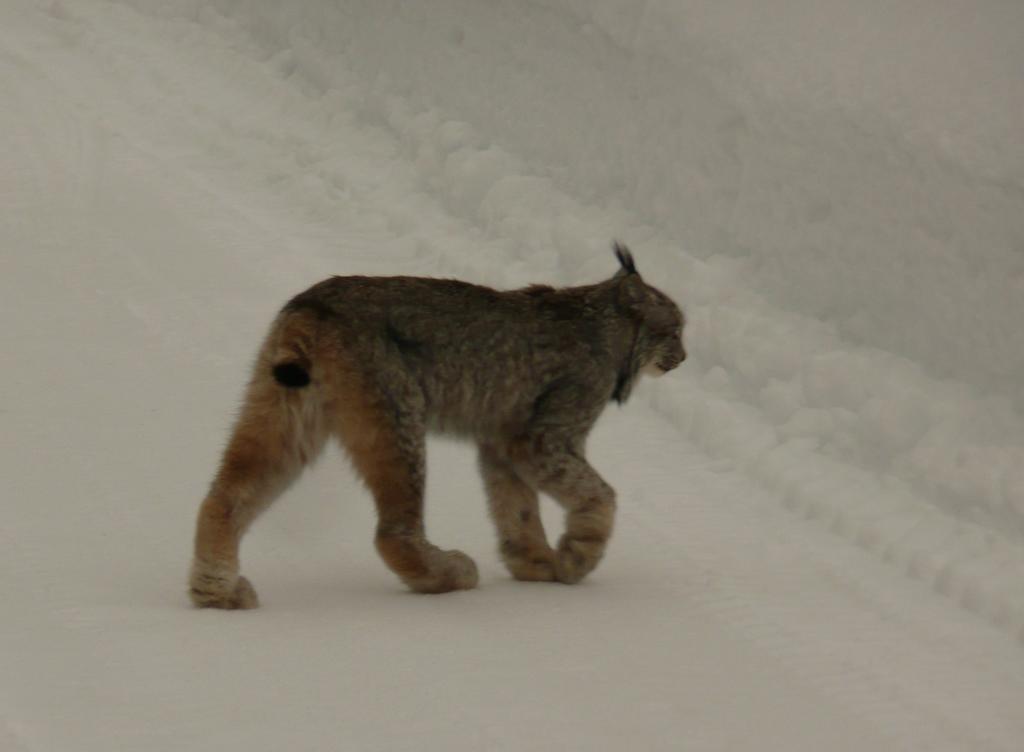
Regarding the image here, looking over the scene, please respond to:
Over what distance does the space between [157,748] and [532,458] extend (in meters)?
2.39

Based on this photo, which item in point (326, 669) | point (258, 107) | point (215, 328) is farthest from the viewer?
point (258, 107)

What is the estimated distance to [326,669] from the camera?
5.41 meters

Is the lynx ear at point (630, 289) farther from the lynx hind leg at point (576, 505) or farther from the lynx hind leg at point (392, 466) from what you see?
the lynx hind leg at point (392, 466)

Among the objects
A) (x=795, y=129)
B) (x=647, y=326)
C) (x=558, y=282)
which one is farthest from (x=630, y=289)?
(x=795, y=129)

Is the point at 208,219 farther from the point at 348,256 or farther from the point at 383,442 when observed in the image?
the point at 383,442

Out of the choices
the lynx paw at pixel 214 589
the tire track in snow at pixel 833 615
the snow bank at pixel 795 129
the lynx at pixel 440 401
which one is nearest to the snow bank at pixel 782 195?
the snow bank at pixel 795 129

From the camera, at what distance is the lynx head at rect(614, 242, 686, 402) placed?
7234 millimetres

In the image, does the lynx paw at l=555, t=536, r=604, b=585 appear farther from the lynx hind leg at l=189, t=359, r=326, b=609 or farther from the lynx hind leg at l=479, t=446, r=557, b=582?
the lynx hind leg at l=189, t=359, r=326, b=609

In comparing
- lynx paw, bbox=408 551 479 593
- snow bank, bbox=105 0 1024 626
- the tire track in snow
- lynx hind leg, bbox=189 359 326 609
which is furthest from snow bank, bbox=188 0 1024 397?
lynx hind leg, bbox=189 359 326 609

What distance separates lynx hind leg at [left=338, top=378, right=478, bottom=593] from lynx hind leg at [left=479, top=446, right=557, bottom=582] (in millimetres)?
596

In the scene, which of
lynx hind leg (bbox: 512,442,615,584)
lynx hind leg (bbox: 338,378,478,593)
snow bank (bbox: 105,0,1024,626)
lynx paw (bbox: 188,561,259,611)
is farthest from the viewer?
snow bank (bbox: 105,0,1024,626)

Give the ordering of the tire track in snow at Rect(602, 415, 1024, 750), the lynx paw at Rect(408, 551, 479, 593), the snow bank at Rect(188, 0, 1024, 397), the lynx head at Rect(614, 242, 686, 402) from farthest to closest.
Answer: the snow bank at Rect(188, 0, 1024, 397)
the lynx head at Rect(614, 242, 686, 402)
the lynx paw at Rect(408, 551, 479, 593)
the tire track in snow at Rect(602, 415, 1024, 750)

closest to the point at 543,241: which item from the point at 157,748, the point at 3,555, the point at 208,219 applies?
the point at 208,219

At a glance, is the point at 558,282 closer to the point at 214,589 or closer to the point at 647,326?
the point at 647,326
